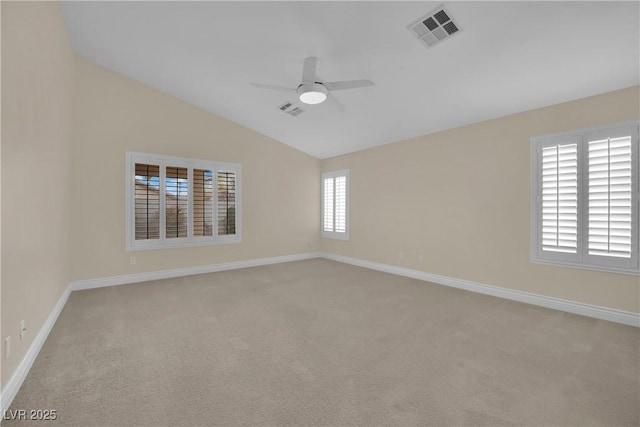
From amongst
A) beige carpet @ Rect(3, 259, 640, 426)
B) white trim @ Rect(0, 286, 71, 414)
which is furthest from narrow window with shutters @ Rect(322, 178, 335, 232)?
white trim @ Rect(0, 286, 71, 414)

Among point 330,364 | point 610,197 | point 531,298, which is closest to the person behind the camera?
point 330,364

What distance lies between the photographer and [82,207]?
14.2 feet

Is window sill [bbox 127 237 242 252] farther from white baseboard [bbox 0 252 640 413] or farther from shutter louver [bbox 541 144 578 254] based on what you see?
shutter louver [bbox 541 144 578 254]

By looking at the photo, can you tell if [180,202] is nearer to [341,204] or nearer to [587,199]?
[341,204]

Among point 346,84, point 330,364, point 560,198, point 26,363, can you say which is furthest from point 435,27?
point 26,363

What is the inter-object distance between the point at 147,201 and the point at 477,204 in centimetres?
531

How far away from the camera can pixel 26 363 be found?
6.96 ft

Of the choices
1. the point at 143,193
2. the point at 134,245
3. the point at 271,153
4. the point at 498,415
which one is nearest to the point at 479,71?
the point at 498,415

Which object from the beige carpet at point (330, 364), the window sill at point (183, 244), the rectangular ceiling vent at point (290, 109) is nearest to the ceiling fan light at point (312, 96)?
the rectangular ceiling vent at point (290, 109)

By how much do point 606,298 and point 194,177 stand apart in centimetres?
614

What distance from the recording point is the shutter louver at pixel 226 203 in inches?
222

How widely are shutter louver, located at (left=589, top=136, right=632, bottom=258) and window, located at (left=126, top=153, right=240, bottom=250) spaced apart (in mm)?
5453

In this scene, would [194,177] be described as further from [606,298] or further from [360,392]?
[606,298]

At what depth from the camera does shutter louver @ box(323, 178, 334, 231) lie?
702 cm
